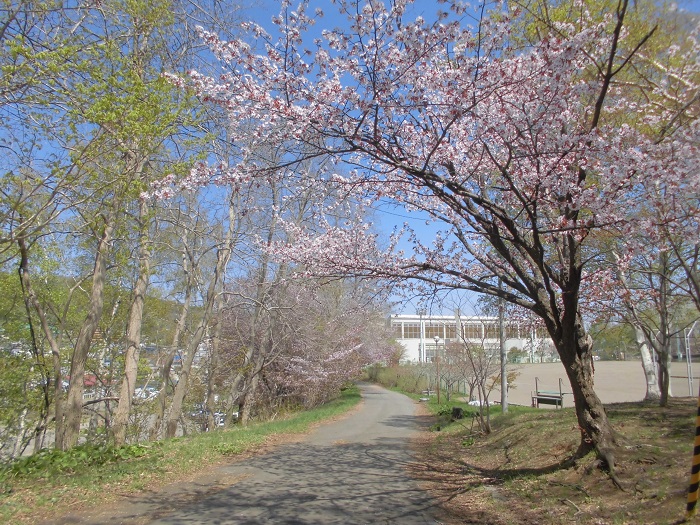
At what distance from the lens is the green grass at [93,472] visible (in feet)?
19.4

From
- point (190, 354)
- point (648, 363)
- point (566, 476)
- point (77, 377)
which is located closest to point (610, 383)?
point (648, 363)

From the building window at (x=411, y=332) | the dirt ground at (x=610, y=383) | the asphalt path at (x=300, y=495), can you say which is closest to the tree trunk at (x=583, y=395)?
the asphalt path at (x=300, y=495)

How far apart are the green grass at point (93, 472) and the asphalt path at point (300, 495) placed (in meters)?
0.50

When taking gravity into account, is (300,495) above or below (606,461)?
below

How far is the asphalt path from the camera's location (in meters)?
5.69

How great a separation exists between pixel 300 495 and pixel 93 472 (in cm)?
328

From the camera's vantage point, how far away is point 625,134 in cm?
593

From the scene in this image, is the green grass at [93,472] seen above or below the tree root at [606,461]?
below

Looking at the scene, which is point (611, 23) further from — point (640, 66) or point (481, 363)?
point (481, 363)

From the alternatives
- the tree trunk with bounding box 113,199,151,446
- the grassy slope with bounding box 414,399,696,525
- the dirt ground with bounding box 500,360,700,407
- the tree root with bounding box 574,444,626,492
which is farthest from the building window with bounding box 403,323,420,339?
the tree root with bounding box 574,444,626,492

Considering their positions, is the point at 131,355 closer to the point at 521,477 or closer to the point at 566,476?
the point at 521,477

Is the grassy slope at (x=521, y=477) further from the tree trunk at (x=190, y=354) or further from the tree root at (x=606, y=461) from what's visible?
the tree trunk at (x=190, y=354)

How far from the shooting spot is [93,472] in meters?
7.48

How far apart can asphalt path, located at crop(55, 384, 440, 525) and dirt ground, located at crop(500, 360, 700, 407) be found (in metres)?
9.20
